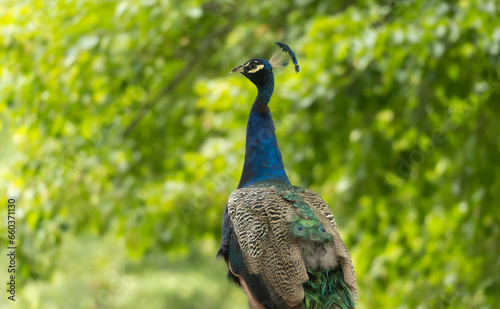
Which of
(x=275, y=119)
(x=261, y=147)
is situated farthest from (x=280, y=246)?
(x=275, y=119)

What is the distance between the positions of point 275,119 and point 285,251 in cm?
222

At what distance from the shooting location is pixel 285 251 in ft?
7.72

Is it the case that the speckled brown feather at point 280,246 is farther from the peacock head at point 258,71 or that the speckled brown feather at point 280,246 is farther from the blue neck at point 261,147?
the peacock head at point 258,71

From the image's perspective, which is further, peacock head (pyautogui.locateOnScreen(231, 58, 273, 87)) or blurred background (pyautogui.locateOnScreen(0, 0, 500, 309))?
blurred background (pyautogui.locateOnScreen(0, 0, 500, 309))

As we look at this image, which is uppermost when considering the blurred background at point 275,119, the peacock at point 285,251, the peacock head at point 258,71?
the peacock head at point 258,71

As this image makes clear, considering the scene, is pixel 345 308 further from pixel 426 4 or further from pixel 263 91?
pixel 426 4

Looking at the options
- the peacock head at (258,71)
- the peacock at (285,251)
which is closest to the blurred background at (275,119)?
the peacock head at (258,71)

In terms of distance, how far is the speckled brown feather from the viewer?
231cm

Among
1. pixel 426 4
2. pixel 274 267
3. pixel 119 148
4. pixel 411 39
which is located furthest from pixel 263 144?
pixel 119 148

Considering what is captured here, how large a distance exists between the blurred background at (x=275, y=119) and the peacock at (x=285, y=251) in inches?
60.3

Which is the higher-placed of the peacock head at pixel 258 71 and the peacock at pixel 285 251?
the peacock head at pixel 258 71

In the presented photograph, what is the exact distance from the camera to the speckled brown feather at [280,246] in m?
2.31

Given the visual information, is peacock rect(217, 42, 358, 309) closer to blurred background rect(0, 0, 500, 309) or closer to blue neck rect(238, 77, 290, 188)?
blue neck rect(238, 77, 290, 188)

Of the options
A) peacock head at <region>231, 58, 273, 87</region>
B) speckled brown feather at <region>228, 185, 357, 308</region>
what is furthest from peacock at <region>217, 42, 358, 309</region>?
peacock head at <region>231, 58, 273, 87</region>
